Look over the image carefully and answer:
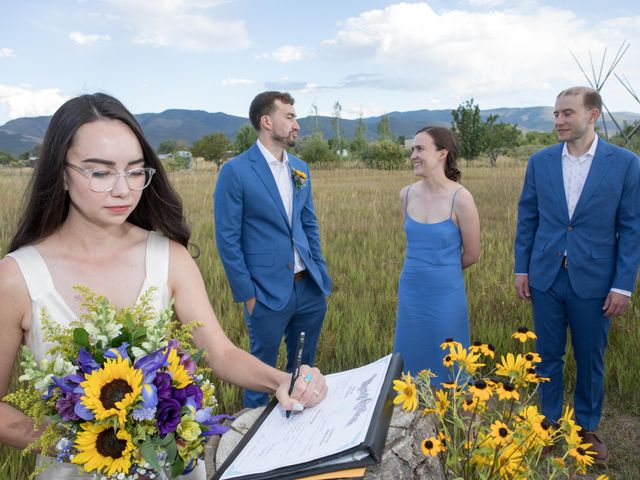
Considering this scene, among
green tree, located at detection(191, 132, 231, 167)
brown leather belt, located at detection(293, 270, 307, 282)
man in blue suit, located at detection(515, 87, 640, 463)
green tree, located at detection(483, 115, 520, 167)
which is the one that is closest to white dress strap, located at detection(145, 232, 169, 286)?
brown leather belt, located at detection(293, 270, 307, 282)

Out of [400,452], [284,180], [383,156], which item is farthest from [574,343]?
[383,156]

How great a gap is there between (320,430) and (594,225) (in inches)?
109

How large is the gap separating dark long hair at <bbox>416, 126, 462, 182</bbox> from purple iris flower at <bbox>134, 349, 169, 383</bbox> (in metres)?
2.94

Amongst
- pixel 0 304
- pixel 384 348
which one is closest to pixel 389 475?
pixel 0 304

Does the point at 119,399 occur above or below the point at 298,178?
below

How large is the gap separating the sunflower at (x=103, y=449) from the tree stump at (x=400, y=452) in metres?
0.56

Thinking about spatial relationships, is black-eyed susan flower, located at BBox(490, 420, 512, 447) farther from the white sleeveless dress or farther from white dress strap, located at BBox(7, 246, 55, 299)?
white dress strap, located at BBox(7, 246, 55, 299)

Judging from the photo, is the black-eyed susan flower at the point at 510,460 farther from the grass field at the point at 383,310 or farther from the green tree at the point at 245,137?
the green tree at the point at 245,137

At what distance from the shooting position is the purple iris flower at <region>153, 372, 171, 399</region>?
1.16 meters

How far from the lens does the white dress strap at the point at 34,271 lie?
1.62 m

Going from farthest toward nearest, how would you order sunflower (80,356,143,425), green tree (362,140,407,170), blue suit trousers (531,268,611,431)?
green tree (362,140,407,170), blue suit trousers (531,268,611,431), sunflower (80,356,143,425)

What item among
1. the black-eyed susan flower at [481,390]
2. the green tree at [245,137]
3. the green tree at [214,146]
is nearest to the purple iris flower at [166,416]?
the black-eyed susan flower at [481,390]

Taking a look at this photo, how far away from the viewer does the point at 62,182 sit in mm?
1618

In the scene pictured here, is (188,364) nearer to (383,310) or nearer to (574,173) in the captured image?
(574,173)
